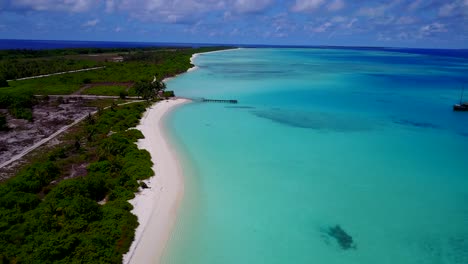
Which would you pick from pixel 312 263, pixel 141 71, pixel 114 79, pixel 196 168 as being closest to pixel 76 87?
pixel 114 79

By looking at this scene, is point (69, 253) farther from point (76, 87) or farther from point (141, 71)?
point (141, 71)

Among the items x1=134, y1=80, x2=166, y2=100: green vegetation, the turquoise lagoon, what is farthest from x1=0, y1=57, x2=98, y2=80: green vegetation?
the turquoise lagoon

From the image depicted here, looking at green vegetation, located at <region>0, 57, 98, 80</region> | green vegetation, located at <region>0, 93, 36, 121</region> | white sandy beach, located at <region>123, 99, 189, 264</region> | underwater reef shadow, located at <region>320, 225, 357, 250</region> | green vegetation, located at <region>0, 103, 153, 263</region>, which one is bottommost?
underwater reef shadow, located at <region>320, 225, 357, 250</region>

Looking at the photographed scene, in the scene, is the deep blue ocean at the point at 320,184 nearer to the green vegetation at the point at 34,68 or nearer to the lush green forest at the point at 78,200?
the lush green forest at the point at 78,200

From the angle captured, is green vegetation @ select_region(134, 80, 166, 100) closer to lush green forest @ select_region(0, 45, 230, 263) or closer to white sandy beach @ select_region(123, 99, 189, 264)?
lush green forest @ select_region(0, 45, 230, 263)

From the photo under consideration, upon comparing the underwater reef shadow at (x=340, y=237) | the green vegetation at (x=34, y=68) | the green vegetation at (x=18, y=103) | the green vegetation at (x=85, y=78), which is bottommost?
the underwater reef shadow at (x=340, y=237)

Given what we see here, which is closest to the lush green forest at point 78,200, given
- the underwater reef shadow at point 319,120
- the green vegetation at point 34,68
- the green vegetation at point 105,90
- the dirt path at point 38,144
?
the dirt path at point 38,144
